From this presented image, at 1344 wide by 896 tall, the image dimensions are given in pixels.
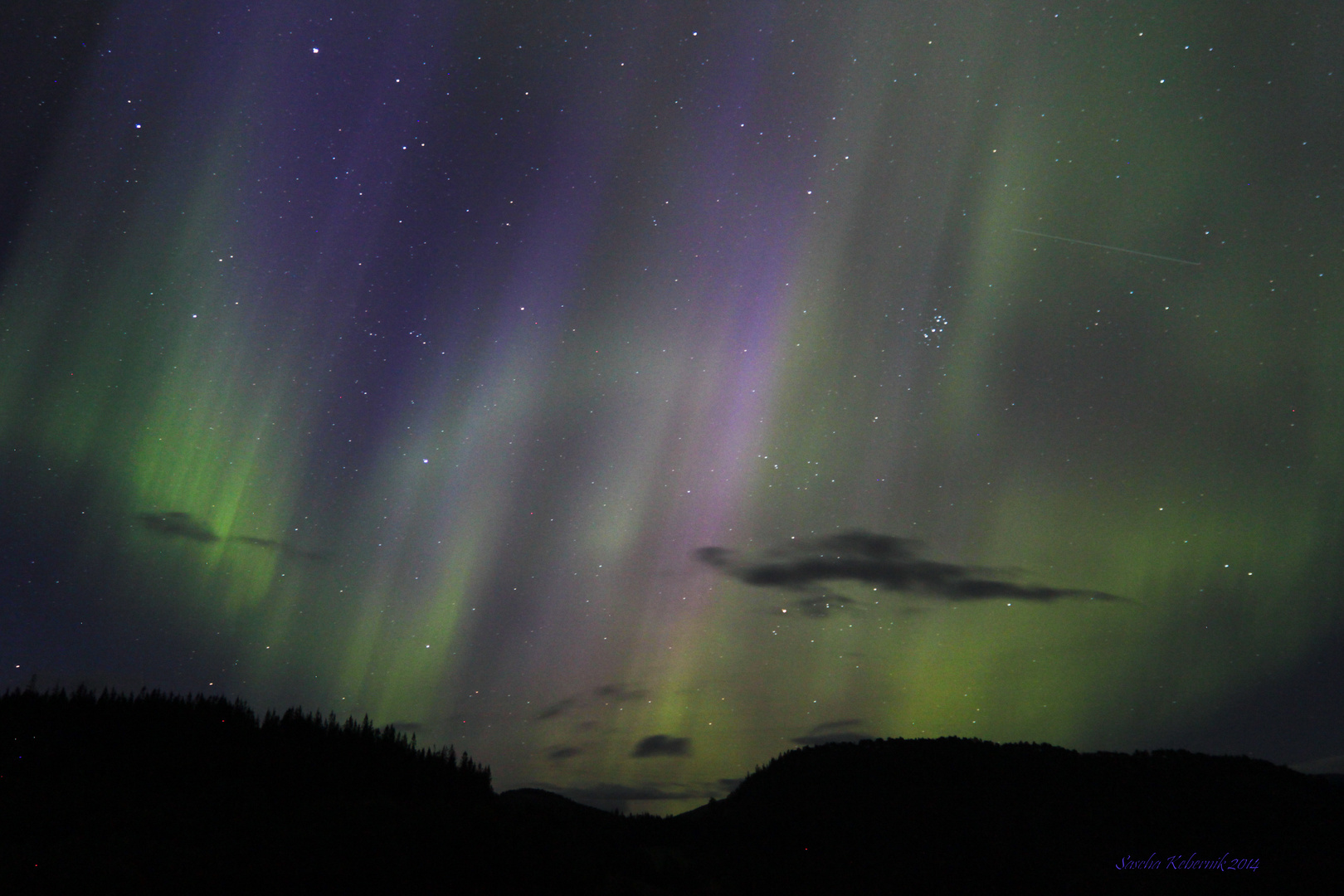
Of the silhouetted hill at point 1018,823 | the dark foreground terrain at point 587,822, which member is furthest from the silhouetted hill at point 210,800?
the silhouetted hill at point 1018,823

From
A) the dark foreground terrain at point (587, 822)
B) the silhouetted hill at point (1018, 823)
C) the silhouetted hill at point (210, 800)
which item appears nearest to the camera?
the silhouetted hill at point (210, 800)

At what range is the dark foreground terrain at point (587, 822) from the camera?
9.09 meters

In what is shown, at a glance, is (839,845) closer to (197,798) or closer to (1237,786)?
(1237,786)

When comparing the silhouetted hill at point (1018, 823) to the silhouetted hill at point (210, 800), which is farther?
the silhouetted hill at point (1018, 823)

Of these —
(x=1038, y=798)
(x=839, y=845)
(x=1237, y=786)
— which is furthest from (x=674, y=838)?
(x=1237, y=786)

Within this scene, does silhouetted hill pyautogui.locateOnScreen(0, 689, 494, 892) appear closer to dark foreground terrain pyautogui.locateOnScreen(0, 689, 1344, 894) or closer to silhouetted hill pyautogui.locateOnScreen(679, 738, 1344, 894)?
dark foreground terrain pyautogui.locateOnScreen(0, 689, 1344, 894)

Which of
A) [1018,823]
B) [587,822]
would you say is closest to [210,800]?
[587,822]

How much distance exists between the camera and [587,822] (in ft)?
55.4

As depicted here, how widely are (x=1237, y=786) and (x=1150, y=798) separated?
362 cm

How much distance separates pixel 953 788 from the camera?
1928cm

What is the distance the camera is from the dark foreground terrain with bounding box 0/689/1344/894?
29.8 feet

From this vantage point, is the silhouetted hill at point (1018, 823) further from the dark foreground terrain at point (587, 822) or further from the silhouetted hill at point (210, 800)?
the silhouetted hill at point (210, 800)

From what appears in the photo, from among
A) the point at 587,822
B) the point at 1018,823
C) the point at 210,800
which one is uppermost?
the point at 1018,823

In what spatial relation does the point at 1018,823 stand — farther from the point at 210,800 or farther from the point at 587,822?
the point at 210,800
